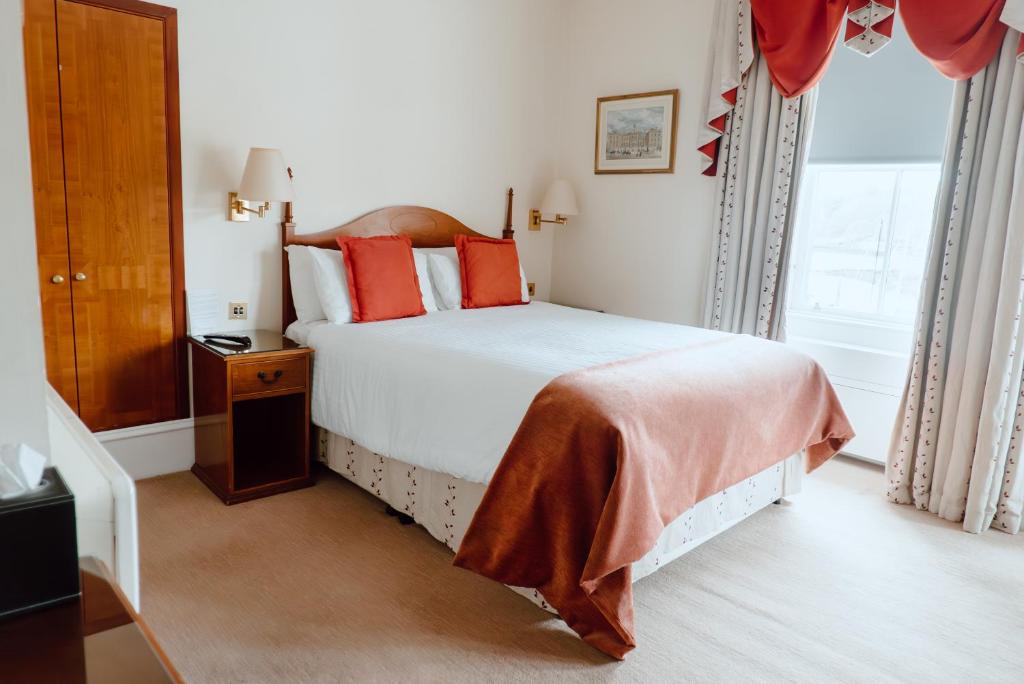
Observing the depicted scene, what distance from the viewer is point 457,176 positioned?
4258mm

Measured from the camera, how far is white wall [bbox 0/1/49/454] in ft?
3.29

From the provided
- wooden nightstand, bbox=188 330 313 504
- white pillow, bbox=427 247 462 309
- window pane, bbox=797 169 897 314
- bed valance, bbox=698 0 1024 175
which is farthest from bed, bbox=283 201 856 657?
bed valance, bbox=698 0 1024 175

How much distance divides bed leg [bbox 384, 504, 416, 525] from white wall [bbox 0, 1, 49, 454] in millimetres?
1836

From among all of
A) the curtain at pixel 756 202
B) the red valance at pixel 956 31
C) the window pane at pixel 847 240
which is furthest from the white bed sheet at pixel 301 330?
the red valance at pixel 956 31

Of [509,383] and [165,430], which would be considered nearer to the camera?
[509,383]

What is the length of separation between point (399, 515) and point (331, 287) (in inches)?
44.1

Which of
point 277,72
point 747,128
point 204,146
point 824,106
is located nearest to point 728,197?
point 747,128

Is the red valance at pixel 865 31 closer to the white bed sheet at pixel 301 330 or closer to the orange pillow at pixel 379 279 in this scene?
the orange pillow at pixel 379 279

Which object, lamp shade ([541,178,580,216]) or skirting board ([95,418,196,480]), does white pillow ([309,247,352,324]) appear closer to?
skirting board ([95,418,196,480])

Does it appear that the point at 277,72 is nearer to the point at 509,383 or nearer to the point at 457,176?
the point at 457,176

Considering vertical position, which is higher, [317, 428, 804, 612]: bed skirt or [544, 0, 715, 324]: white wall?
[544, 0, 715, 324]: white wall

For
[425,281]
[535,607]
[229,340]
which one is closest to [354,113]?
[425,281]

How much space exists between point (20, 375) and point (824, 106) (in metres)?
3.76

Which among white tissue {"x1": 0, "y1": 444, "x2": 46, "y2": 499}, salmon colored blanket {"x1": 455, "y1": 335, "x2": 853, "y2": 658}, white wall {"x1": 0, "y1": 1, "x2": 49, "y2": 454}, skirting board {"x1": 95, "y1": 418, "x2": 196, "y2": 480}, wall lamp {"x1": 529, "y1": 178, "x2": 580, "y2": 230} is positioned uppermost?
wall lamp {"x1": 529, "y1": 178, "x2": 580, "y2": 230}
